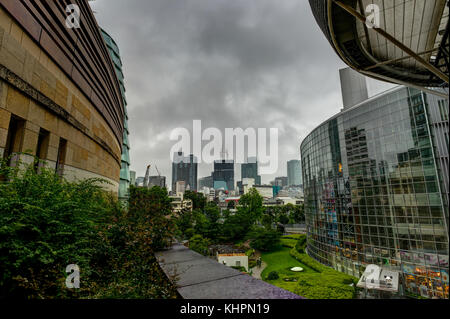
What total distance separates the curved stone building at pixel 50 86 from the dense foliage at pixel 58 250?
1.60 meters

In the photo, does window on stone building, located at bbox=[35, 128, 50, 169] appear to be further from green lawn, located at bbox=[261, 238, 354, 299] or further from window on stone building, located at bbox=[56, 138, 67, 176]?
green lawn, located at bbox=[261, 238, 354, 299]

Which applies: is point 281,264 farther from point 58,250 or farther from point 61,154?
point 58,250

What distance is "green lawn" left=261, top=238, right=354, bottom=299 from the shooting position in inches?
667

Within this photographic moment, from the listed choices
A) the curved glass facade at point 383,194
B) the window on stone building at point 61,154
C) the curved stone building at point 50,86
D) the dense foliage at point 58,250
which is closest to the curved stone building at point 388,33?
the dense foliage at point 58,250

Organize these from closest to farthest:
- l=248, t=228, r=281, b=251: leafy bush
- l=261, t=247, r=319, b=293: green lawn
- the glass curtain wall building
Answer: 1. l=261, t=247, r=319, b=293: green lawn
2. the glass curtain wall building
3. l=248, t=228, r=281, b=251: leafy bush

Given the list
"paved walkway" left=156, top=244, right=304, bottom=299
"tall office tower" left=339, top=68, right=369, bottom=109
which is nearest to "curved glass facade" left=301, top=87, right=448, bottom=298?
"paved walkway" left=156, top=244, right=304, bottom=299

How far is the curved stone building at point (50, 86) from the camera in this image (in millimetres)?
5188

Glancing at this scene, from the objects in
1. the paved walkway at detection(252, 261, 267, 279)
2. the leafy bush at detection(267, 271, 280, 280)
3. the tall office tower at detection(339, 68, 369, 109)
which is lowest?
the paved walkway at detection(252, 261, 267, 279)

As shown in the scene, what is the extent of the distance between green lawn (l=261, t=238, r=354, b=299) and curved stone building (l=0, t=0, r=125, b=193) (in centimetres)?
1786

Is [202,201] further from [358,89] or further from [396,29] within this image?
[396,29]

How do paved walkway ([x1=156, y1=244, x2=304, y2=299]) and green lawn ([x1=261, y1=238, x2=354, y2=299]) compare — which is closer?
paved walkway ([x1=156, y1=244, x2=304, y2=299])

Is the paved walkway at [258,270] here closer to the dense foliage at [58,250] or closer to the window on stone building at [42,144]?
the dense foliage at [58,250]
